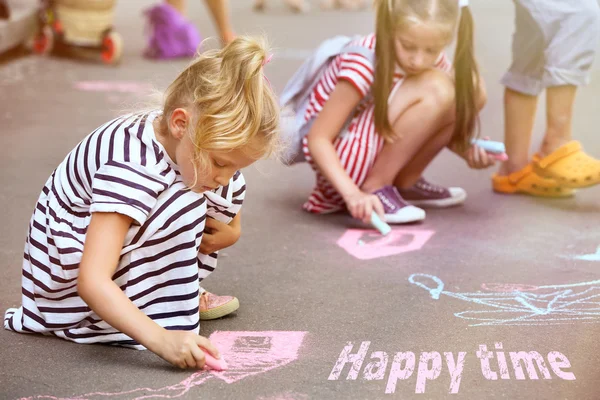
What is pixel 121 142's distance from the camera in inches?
56.1

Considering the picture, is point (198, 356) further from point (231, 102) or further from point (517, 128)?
point (517, 128)

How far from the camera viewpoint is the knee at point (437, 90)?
217 centimetres

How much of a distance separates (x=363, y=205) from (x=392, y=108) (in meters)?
0.28

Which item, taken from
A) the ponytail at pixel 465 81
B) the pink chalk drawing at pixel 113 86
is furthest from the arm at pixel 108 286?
the pink chalk drawing at pixel 113 86

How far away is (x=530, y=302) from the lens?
66.9 inches

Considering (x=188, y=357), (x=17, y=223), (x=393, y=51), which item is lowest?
(x=17, y=223)

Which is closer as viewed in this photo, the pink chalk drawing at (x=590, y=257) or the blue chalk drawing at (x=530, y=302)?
the blue chalk drawing at (x=530, y=302)

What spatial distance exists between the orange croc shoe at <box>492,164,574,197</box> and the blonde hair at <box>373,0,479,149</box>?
0.29 meters

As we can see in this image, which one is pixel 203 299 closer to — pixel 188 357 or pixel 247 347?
pixel 247 347

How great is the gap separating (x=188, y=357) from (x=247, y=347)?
18 cm

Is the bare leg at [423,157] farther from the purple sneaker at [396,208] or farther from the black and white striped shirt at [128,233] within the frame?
the black and white striped shirt at [128,233]

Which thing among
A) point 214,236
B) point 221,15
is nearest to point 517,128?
point 214,236

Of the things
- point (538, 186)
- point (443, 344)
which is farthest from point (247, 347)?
point (538, 186)

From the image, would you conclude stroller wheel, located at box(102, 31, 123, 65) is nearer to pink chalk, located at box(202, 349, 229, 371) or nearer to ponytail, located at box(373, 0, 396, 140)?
ponytail, located at box(373, 0, 396, 140)
